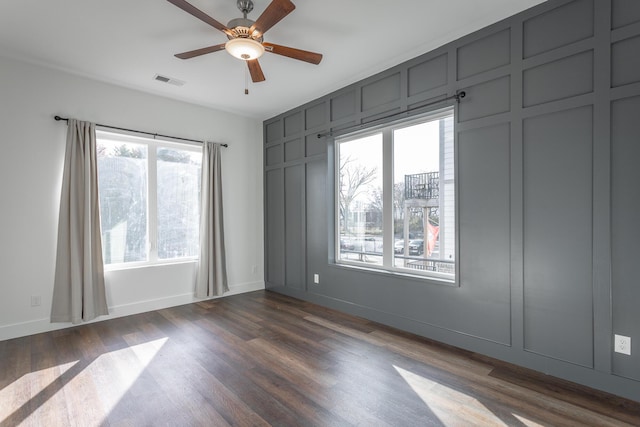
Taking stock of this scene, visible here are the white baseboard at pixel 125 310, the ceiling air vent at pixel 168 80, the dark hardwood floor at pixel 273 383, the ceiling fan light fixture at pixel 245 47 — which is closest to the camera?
the dark hardwood floor at pixel 273 383

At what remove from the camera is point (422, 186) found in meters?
3.43

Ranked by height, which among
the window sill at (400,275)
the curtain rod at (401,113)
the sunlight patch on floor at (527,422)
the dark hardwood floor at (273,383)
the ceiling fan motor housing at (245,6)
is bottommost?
the dark hardwood floor at (273,383)

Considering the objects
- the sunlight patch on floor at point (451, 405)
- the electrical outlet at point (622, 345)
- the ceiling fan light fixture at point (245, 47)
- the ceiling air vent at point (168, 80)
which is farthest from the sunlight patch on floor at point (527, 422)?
the ceiling air vent at point (168, 80)

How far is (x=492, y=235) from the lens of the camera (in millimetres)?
2793

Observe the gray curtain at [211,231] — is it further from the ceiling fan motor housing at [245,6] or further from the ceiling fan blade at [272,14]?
the ceiling fan blade at [272,14]

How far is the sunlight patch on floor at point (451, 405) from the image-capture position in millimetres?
1965

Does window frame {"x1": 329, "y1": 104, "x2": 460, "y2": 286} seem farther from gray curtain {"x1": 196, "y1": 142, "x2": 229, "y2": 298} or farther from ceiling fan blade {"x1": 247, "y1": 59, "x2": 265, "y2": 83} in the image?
gray curtain {"x1": 196, "y1": 142, "x2": 229, "y2": 298}

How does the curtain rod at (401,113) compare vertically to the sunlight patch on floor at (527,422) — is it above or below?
above

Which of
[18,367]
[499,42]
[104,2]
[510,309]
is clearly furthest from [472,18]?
[18,367]

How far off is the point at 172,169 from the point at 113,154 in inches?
28.6

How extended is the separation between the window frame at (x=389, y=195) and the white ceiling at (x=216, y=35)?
631 millimetres

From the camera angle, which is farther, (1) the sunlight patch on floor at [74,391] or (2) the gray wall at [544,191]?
(2) the gray wall at [544,191]

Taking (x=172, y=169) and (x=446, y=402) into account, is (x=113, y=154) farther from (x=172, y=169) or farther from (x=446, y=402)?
(x=446, y=402)

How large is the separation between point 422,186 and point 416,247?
2.14 ft
